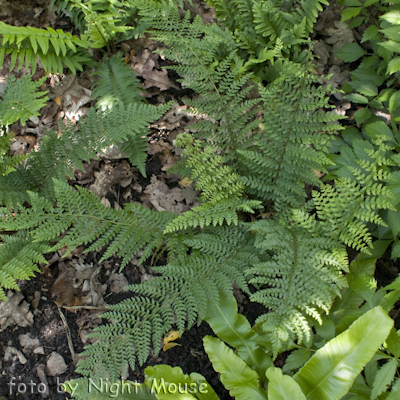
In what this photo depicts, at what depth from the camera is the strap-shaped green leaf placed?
1.86 m

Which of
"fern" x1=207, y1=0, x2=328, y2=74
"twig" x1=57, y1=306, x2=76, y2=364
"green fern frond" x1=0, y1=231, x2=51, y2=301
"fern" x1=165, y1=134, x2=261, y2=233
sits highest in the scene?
"fern" x1=207, y1=0, x2=328, y2=74

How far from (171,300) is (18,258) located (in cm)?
119

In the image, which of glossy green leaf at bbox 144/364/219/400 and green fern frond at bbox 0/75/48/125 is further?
green fern frond at bbox 0/75/48/125

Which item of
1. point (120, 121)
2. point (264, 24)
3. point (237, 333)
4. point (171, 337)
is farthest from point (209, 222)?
point (264, 24)

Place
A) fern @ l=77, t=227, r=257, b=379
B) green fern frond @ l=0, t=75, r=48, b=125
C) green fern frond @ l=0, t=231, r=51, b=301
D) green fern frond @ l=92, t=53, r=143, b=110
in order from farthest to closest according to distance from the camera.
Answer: green fern frond @ l=92, t=53, r=143, b=110 → green fern frond @ l=0, t=75, r=48, b=125 → green fern frond @ l=0, t=231, r=51, b=301 → fern @ l=77, t=227, r=257, b=379

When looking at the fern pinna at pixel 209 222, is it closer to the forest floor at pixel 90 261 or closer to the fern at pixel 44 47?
the forest floor at pixel 90 261

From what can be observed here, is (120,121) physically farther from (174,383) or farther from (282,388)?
(282,388)

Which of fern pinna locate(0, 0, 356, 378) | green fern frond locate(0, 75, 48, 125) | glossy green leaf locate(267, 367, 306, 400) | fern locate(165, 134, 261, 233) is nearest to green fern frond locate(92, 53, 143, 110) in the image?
fern pinna locate(0, 0, 356, 378)

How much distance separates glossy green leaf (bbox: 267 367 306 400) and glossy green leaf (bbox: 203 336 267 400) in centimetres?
19

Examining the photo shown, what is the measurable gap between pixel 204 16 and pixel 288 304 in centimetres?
332

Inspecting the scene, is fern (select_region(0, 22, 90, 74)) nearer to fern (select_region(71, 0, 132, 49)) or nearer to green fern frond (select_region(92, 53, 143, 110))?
fern (select_region(71, 0, 132, 49))

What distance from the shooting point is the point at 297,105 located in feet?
8.02

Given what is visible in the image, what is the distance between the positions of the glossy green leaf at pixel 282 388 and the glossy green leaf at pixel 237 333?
317 millimetres

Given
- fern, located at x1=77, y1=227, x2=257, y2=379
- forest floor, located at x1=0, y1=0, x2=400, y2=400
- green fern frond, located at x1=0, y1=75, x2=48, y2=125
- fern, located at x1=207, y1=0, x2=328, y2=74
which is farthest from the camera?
fern, located at x1=207, y1=0, x2=328, y2=74
